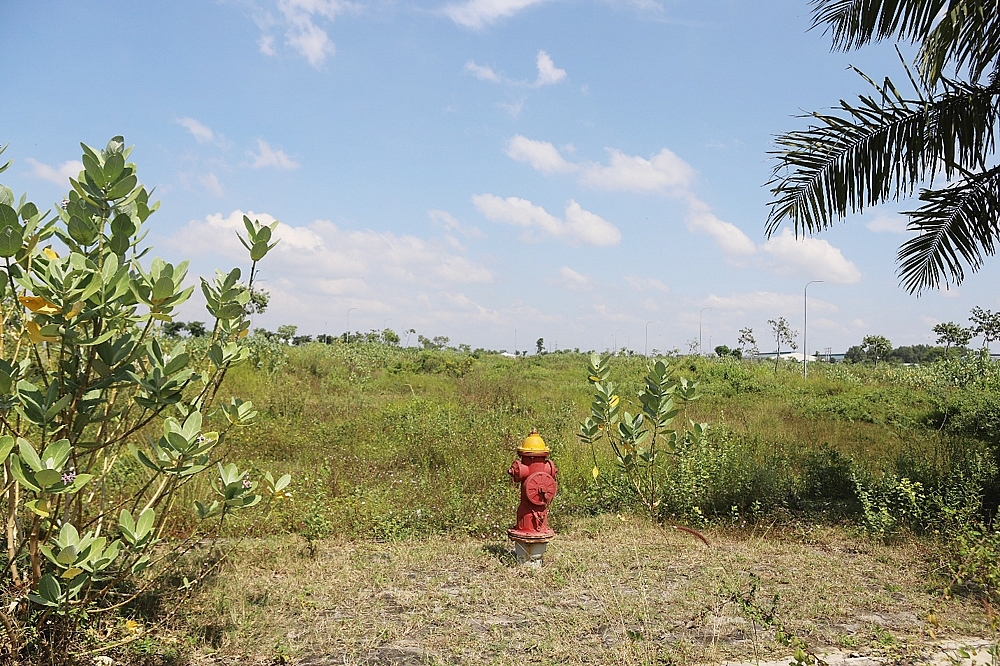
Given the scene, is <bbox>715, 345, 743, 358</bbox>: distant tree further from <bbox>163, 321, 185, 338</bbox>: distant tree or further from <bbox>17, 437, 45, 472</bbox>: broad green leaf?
<bbox>17, 437, 45, 472</bbox>: broad green leaf

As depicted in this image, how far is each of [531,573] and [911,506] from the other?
10.0 feet

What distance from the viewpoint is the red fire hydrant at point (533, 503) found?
4453mm

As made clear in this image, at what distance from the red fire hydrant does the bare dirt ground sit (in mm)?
139

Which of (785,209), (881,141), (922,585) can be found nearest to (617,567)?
(922,585)

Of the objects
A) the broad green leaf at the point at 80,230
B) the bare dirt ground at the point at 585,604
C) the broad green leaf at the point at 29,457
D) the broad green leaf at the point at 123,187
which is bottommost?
the bare dirt ground at the point at 585,604

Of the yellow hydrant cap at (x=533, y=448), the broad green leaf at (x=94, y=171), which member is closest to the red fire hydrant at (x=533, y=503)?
the yellow hydrant cap at (x=533, y=448)

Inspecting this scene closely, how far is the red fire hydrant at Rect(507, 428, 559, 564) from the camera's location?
4.45 m

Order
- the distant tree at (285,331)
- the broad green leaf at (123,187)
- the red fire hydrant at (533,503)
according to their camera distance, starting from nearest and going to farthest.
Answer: the broad green leaf at (123,187) → the red fire hydrant at (533,503) → the distant tree at (285,331)

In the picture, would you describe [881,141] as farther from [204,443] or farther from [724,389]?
[724,389]

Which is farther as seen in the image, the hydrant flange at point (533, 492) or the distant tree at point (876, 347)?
the distant tree at point (876, 347)

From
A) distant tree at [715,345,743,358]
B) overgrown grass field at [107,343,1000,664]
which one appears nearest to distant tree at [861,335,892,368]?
distant tree at [715,345,743,358]

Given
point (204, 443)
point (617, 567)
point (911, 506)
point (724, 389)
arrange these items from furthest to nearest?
point (724, 389) → point (911, 506) → point (617, 567) → point (204, 443)

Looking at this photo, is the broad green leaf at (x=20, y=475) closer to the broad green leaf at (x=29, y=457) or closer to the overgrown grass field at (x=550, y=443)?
the broad green leaf at (x=29, y=457)

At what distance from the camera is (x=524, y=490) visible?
450 centimetres
